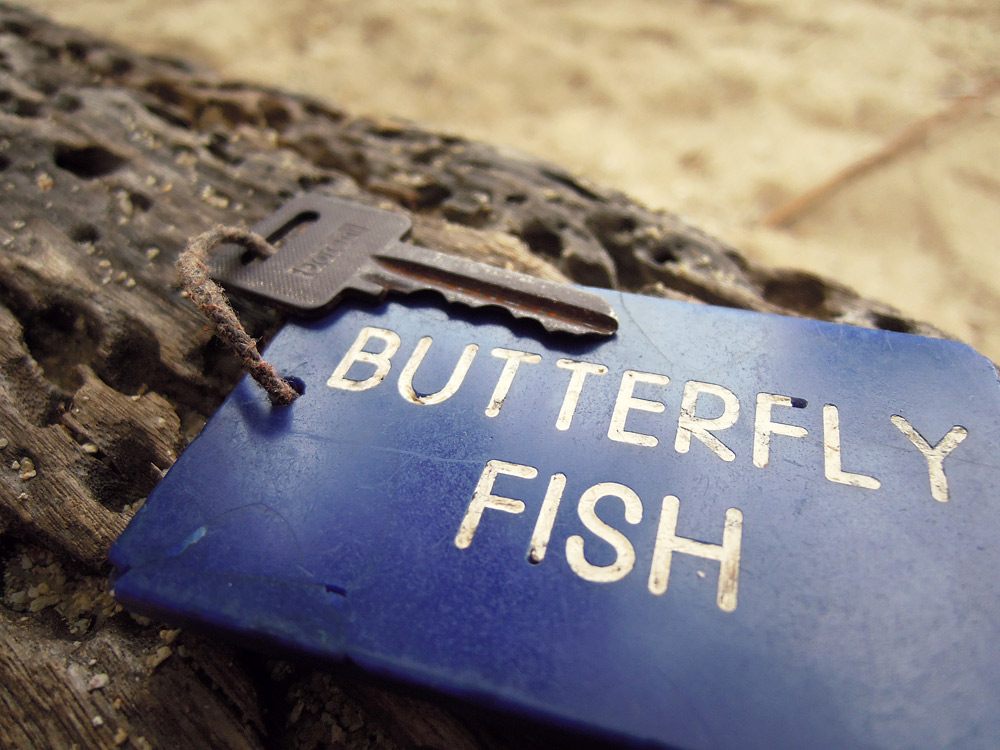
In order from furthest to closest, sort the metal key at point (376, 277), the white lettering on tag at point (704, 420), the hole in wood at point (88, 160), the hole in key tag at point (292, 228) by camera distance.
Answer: the hole in wood at point (88, 160)
the hole in key tag at point (292, 228)
the metal key at point (376, 277)
the white lettering on tag at point (704, 420)

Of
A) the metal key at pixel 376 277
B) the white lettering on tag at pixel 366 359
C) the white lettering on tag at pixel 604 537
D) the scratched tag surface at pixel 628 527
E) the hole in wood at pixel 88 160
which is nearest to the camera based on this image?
the scratched tag surface at pixel 628 527

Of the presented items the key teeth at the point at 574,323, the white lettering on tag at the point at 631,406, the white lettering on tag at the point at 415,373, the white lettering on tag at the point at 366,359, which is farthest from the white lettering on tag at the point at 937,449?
the white lettering on tag at the point at 366,359

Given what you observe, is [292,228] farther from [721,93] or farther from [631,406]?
[721,93]

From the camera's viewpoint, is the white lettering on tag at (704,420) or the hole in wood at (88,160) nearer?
the white lettering on tag at (704,420)

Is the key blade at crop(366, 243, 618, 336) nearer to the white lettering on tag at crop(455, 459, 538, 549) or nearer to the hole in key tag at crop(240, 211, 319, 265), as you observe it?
the hole in key tag at crop(240, 211, 319, 265)

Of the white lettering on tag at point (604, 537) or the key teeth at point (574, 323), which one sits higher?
the key teeth at point (574, 323)

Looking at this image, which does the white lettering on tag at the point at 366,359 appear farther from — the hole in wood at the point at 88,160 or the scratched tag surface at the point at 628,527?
the hole in wood at the point at 88,160
